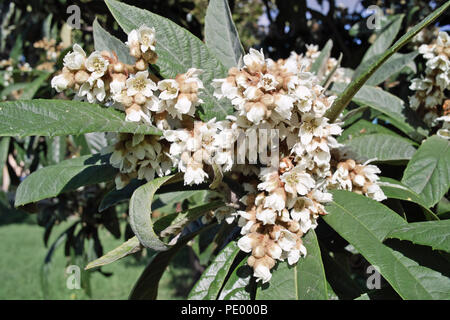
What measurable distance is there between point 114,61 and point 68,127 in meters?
0.23

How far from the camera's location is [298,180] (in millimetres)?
1035

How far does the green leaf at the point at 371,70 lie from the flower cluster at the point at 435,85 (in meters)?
0.38

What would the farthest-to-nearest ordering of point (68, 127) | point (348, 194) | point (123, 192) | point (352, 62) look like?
point (352, 62)
point (123, 192)
point (348, 194)
point (68, 127)

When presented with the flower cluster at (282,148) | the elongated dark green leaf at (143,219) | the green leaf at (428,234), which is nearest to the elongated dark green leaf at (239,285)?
the flower cluster at (282,148)

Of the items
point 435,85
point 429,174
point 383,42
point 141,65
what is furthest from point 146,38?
point 383,42

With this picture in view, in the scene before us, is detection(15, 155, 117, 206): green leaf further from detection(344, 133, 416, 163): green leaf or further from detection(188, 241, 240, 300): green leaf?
detection(344, 133, 416, 163): green leaf

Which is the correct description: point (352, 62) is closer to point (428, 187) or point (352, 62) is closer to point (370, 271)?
point (428, 187)

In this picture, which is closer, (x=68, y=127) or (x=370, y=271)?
(x=68, y=127)

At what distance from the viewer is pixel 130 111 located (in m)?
0.99

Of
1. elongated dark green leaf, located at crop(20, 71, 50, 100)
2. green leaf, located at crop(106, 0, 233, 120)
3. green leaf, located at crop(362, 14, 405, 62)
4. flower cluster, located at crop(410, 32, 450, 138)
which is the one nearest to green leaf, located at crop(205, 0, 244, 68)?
green leaf, located at crop(106, 0, 233, 120)

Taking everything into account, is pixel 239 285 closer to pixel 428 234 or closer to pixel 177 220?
pixel 177 220

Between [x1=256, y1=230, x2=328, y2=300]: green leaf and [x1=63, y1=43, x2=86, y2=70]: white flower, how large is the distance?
0.70 metres

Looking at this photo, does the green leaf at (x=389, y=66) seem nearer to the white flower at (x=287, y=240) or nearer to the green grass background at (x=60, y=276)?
the white flower at (x=287, y=240)

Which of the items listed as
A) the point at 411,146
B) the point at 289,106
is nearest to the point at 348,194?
the point at 289,106
